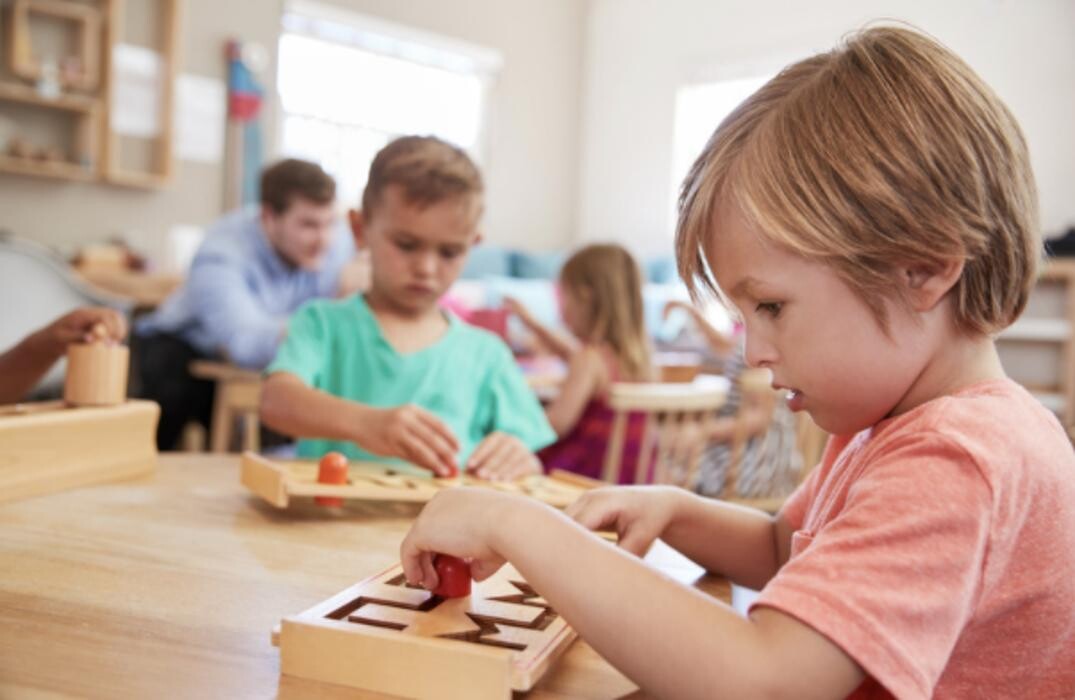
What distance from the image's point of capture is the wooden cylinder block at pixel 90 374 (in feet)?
3.66

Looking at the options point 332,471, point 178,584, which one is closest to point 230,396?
point 332,471

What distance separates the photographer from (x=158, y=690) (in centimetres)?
52

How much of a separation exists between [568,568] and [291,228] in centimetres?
277

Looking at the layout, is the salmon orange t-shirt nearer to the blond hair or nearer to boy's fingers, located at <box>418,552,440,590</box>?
boy's fingers, located at <box>418,552,440,590</box>

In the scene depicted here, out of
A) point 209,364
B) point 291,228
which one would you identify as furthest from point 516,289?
point 209,364

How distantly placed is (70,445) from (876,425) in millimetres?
831

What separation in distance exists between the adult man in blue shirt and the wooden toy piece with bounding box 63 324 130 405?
1.81 m

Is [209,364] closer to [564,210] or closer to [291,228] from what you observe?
[291,228]

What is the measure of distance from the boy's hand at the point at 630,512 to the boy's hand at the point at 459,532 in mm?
153

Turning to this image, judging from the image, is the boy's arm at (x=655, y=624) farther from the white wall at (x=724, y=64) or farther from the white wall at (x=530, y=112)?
the white wall at (x=530, y=112)

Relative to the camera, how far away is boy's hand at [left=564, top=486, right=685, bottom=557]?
790mm

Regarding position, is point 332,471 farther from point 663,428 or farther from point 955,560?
point 663,428

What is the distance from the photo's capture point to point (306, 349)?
4.62 ft

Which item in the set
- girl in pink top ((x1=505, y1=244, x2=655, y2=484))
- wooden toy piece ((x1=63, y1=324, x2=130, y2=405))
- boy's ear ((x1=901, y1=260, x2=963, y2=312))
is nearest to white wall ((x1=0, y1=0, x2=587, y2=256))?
girl in pink top ((x1=505, y1=244, x2=655, y2=484))
